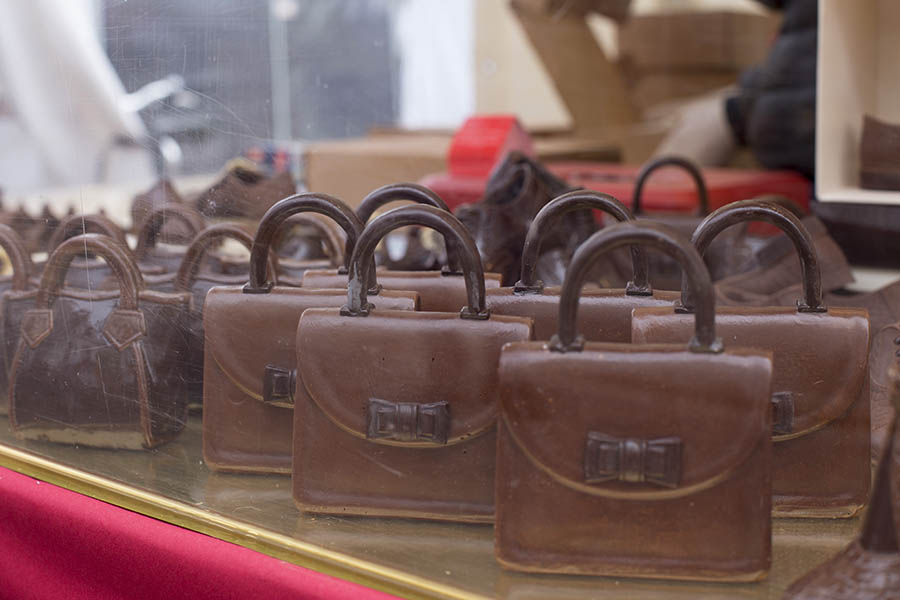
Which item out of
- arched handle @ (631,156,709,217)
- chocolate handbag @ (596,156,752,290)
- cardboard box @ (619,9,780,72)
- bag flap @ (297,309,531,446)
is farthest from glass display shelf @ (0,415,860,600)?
cardboard box @ (619,9,780,72)

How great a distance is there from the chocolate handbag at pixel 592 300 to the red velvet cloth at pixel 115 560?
0.35 m

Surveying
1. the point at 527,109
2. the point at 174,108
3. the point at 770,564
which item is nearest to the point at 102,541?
the point at 174,108

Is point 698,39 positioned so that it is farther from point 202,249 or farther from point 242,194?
point 202,249

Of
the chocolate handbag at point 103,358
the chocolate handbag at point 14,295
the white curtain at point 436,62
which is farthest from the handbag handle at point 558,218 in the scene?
the white curtain at point 436,62

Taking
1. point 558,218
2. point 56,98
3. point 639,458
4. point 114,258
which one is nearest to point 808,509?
point 639,458

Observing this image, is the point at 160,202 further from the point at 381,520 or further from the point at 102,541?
the point at 381,520

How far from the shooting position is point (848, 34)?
1.68 m

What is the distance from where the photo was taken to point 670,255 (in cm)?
79

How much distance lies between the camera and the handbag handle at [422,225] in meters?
0.90

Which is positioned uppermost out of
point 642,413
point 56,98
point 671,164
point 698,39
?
point 698,39

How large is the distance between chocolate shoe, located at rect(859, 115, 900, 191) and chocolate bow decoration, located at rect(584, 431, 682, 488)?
1046 millimetres

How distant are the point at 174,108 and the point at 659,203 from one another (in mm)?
1198

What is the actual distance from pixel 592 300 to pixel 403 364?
246mm

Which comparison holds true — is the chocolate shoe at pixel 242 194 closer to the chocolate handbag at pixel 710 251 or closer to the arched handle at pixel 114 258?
the arched handle at pixel 114 258
